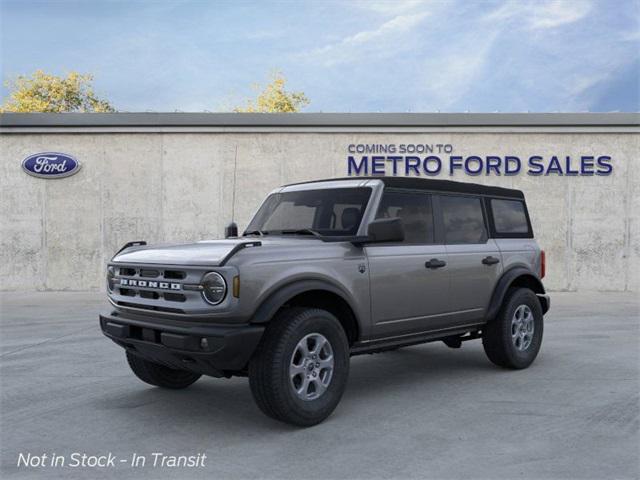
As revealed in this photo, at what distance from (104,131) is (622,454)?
13665 mm

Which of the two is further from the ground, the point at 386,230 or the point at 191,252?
the point at 386,230

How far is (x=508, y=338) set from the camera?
19.2 ft

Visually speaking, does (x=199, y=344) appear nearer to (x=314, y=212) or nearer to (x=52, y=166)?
(x=314, y=212)

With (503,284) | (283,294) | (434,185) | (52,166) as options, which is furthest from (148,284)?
(52,166)

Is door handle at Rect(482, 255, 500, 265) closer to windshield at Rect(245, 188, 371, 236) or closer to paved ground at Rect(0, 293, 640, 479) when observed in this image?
paved ground at Rect(0, 293, 640, 479)

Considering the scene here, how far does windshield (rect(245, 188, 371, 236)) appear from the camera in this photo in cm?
501

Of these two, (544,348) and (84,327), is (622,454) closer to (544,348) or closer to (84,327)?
(544,348)

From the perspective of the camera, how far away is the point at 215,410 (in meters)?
4.69

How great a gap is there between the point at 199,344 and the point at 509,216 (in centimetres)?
394

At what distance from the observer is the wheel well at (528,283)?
626cm

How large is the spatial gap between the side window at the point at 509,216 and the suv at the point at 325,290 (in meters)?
0.02

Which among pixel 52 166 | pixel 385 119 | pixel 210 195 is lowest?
pixel 210 195

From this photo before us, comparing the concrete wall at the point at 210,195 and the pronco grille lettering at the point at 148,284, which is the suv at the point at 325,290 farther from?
the concrete wall at the point at 210,195

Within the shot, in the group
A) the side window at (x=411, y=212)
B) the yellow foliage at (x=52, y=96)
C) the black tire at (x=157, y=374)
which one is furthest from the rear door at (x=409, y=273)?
the yellow foliage at (x=52, y=96)
